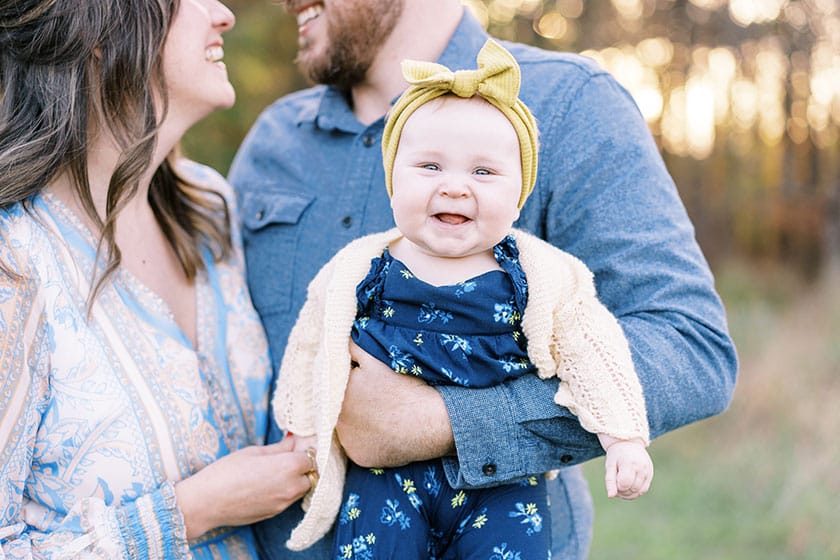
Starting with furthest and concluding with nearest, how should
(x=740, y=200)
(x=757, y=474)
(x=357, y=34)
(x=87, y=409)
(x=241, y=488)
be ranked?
(x=740, y=200), (x=757, y=474), (x=357, y=34), (x=241, y=488), (x=87, y=409)

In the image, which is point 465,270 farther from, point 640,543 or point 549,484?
point 640,543

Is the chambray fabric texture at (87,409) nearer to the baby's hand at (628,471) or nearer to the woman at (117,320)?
the woman at (117,320)

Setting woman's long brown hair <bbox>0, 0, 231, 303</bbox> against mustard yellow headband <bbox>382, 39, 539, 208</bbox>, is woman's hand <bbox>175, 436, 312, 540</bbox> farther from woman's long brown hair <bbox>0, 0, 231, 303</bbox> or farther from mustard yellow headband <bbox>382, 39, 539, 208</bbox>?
mustard yellow headband <bbox>382, 39, 539, 208</bbox>

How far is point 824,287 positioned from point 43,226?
7512mm

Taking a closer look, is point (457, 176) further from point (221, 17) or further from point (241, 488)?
point (221, 17)

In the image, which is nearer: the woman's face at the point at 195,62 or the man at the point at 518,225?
the man at the point at 518,225

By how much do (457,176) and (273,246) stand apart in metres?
0.92

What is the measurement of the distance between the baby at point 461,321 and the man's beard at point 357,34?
69 cm

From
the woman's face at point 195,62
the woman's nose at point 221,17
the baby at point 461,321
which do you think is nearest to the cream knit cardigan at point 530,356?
the baby at point 461,321

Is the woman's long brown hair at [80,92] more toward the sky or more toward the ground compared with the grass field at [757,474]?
more toward the sky

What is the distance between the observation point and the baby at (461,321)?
182 cm

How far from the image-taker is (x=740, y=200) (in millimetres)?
10969

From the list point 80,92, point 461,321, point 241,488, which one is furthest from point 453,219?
point 80,92

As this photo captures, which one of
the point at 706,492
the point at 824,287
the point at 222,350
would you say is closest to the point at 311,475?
the point at 222,350
